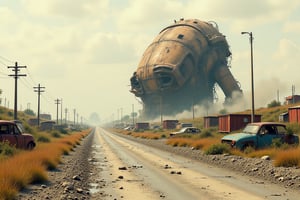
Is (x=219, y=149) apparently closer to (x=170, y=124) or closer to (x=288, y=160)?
(x=288, y=160)

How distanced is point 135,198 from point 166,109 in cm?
13712

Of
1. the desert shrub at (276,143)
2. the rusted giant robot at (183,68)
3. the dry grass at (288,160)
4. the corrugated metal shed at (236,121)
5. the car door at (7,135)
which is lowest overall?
the dry grass at (288,160)

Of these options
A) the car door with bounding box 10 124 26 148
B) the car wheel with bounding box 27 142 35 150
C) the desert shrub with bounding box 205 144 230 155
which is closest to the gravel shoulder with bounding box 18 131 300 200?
the desert shrub with bounding box 205 144 230 155

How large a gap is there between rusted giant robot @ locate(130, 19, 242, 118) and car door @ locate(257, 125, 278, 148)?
103297mm

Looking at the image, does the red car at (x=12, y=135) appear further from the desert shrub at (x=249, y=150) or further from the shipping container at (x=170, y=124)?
the shipping container at (x=170, y=124)

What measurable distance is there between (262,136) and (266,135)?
297 millimetres

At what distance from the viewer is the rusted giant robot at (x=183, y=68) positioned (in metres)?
131

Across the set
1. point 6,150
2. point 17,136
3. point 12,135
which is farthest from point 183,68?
point 6,150

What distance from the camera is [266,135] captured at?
2417cm

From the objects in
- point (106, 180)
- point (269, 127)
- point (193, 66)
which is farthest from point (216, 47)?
point (106, 180)

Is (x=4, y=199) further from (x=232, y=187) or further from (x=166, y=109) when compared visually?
(x=166, y=109)

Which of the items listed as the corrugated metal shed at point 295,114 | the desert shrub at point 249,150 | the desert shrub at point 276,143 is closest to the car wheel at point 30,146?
the desert shrub at point 249,150

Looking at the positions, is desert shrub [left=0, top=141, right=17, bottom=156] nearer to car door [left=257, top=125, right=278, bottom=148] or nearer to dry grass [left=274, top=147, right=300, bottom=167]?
dry grass [left=274, top=147, right=300, bottom=167]

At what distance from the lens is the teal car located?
24.0 m
